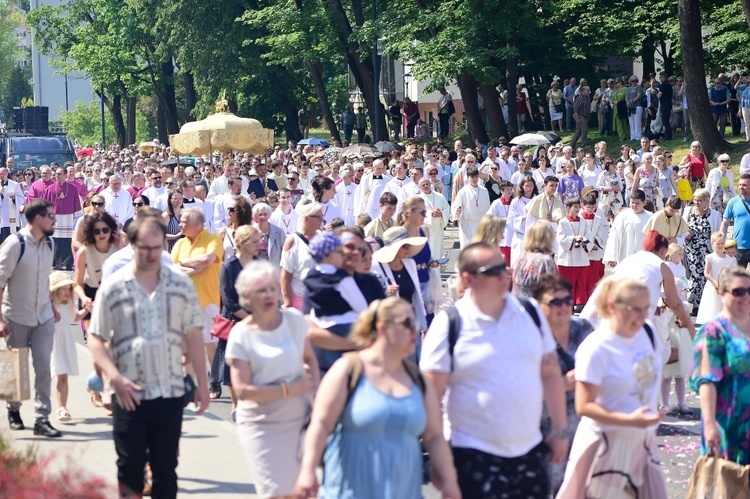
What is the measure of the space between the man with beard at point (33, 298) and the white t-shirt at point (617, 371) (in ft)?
14.7

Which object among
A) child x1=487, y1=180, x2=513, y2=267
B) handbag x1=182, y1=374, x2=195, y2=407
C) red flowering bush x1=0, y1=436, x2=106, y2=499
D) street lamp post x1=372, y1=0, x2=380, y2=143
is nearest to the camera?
red flowering bush x1=0, y1=436, x2=106, y2=499

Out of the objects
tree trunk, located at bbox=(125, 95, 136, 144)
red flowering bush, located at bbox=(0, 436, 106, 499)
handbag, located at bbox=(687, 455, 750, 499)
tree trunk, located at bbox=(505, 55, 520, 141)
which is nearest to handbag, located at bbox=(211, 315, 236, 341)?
handbag, located at bbox=(687, 455, 750, 499)

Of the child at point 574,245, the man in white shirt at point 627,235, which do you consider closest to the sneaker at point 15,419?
the man in white shirt at point 627,235

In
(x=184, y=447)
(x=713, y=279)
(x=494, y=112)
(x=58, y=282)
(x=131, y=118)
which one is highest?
(x=131, y=118)

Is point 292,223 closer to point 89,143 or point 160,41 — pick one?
point 160,41

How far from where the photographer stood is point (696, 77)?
100ft

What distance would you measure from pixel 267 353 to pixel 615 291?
1716 millimetres

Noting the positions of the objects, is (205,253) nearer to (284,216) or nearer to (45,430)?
(45,430)

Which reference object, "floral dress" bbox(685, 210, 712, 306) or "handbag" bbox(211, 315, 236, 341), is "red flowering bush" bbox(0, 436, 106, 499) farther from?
"floral dress" bbox(685, 210, 712, 306)

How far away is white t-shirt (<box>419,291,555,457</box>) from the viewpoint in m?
5.93

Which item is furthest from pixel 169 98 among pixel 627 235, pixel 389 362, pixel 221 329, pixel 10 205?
pixel 389 362

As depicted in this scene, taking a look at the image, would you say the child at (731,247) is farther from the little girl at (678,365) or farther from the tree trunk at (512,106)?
the tree trunk at (512,106)

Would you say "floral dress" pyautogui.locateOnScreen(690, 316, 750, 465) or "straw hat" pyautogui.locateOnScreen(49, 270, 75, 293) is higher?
"straw hat" pyautogui.locateOnScreen(49, 270, 75, 293)

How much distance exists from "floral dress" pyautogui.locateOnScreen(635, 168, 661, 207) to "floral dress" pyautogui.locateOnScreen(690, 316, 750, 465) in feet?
59.7
